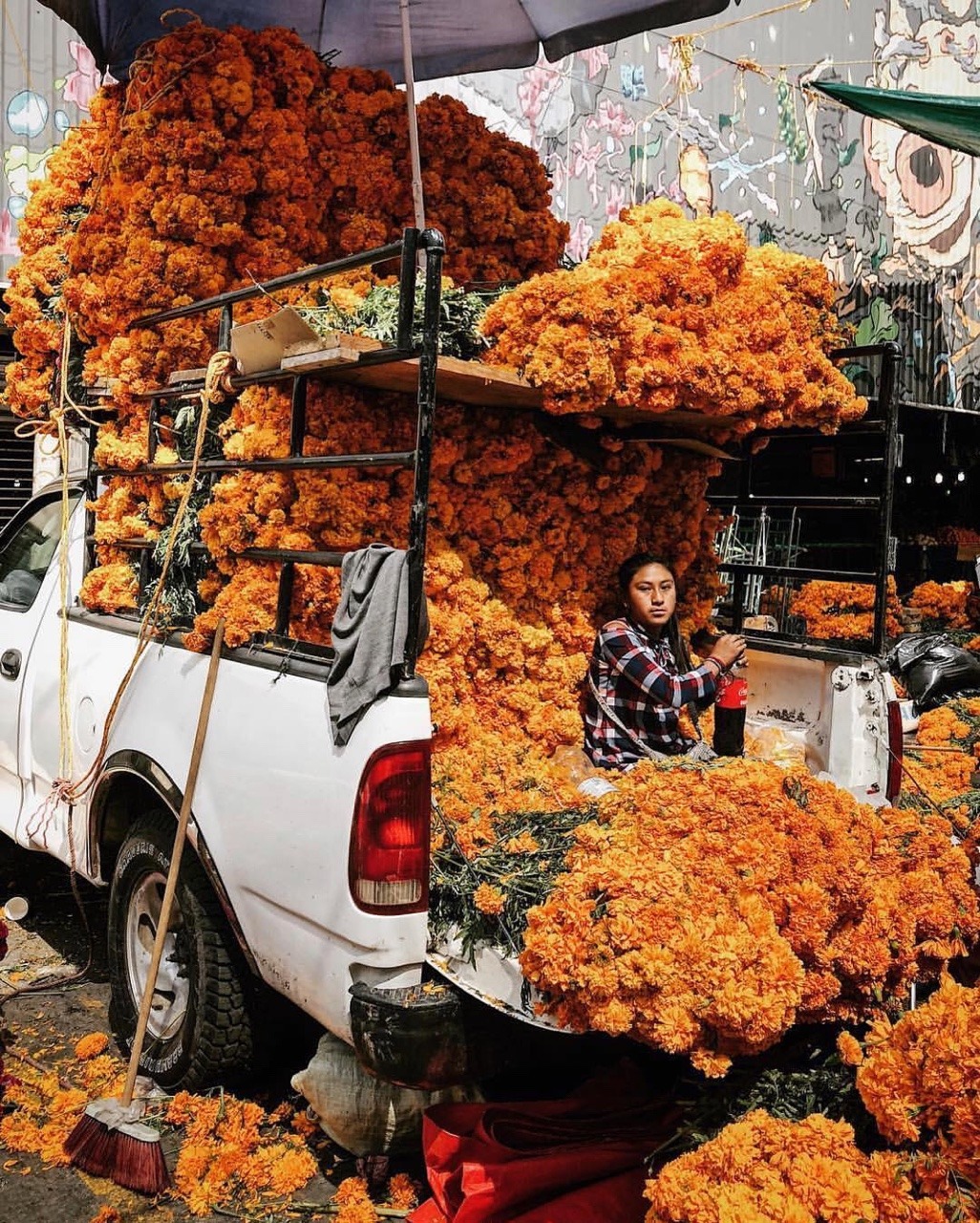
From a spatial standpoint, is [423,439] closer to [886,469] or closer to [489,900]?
Result: [489,900]

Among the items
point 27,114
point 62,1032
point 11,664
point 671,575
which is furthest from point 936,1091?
point 27,114

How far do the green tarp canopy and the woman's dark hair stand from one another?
395 centimetres

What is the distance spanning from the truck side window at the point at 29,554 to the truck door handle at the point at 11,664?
0.24m

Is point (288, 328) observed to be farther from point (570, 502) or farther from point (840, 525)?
point (840, 525)

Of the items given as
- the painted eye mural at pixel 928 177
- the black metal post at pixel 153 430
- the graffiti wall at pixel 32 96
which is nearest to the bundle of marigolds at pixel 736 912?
the black metal post at pixel 153 430

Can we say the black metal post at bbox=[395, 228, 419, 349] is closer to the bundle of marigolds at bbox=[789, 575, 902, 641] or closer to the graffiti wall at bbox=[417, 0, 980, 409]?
the bundle of marigolds at bbox=[789, 575, 902, 641]

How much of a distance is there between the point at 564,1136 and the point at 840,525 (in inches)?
453

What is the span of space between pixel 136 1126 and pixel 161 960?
0.65 meters

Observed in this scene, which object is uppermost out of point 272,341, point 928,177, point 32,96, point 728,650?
point 928,177

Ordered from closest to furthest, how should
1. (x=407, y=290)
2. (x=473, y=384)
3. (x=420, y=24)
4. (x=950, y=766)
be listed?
(x=407, y=290) → (x=473, y=384) → (x=950, y=766) → (x=420, y=24)

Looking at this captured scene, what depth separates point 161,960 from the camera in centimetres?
401

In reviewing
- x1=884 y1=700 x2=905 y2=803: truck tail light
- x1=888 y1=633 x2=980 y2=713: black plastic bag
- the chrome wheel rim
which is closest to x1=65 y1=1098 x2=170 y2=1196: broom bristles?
the chrome wheel rim

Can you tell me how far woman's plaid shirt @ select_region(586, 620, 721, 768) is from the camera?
14.4ft

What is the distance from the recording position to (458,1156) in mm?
3184
